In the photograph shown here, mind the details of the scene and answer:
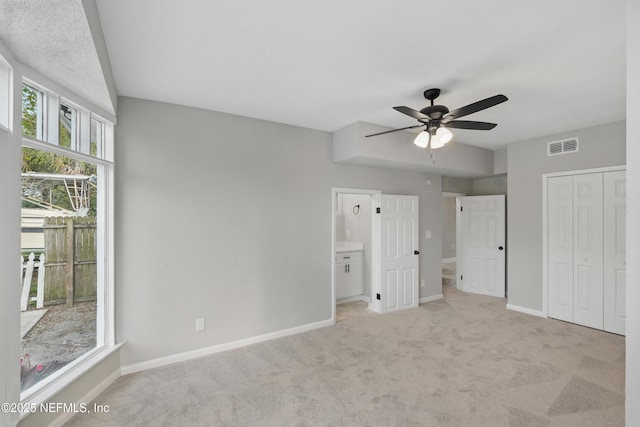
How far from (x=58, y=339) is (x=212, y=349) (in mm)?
1377

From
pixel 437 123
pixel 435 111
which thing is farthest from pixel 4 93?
pixel 437 123

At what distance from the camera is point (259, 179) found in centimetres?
357

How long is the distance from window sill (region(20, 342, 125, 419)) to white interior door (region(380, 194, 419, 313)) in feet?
11.5

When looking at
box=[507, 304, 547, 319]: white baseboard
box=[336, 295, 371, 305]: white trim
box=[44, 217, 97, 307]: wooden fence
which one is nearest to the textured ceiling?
box=[44, 217, 97, 307]: wooden fence

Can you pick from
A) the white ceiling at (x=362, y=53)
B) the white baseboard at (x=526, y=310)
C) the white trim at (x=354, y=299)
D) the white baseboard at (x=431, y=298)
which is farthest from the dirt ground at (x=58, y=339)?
the white baseboard at (x=526, y=310)

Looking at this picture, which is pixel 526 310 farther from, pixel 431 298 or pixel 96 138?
pixel 96 138

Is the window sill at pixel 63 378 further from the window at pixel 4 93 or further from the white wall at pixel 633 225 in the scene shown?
the white wall at pixel 633 225

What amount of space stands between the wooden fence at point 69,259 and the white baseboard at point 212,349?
84 centimetres

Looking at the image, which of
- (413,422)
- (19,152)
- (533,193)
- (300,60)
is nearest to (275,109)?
(300,60)

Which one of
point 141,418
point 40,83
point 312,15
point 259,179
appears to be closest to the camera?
point 312,15

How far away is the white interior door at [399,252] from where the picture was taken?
4602 millimetres

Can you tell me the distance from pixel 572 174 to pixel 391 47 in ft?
12.2

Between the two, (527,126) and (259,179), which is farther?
(527,126)

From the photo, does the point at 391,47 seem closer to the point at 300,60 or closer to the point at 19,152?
the point at 300,60
